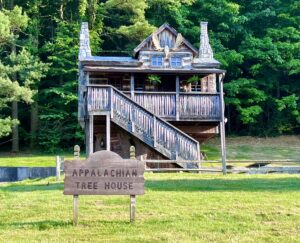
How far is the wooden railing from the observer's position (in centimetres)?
2552

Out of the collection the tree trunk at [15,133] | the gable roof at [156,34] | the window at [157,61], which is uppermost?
the gable roof at [156,34]

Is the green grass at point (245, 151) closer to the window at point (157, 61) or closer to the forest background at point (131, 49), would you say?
the forest background at point (131, 49)

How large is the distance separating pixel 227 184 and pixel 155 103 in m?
9.47

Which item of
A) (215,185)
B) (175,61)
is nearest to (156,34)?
(175,61)

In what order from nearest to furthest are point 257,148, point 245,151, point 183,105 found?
point 183,105 < point 245,151 < point 257,148

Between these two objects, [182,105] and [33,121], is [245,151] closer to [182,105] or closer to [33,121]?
[182,105]

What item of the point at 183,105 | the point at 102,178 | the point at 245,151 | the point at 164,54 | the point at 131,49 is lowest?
the point at 102,178

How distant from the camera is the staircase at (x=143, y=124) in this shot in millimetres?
23312

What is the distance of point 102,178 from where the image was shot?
1125 centimetres

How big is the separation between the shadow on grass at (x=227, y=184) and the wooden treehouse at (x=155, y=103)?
18.0 ft

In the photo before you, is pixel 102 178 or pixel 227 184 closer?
pixel 102 178

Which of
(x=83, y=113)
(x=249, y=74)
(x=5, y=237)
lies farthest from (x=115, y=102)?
(x=249, y=74)

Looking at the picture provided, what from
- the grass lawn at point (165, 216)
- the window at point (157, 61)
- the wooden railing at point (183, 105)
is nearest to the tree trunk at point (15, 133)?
the window at point (157, 61)

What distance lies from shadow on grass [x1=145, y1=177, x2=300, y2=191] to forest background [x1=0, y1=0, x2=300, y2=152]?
2369 centimetres
